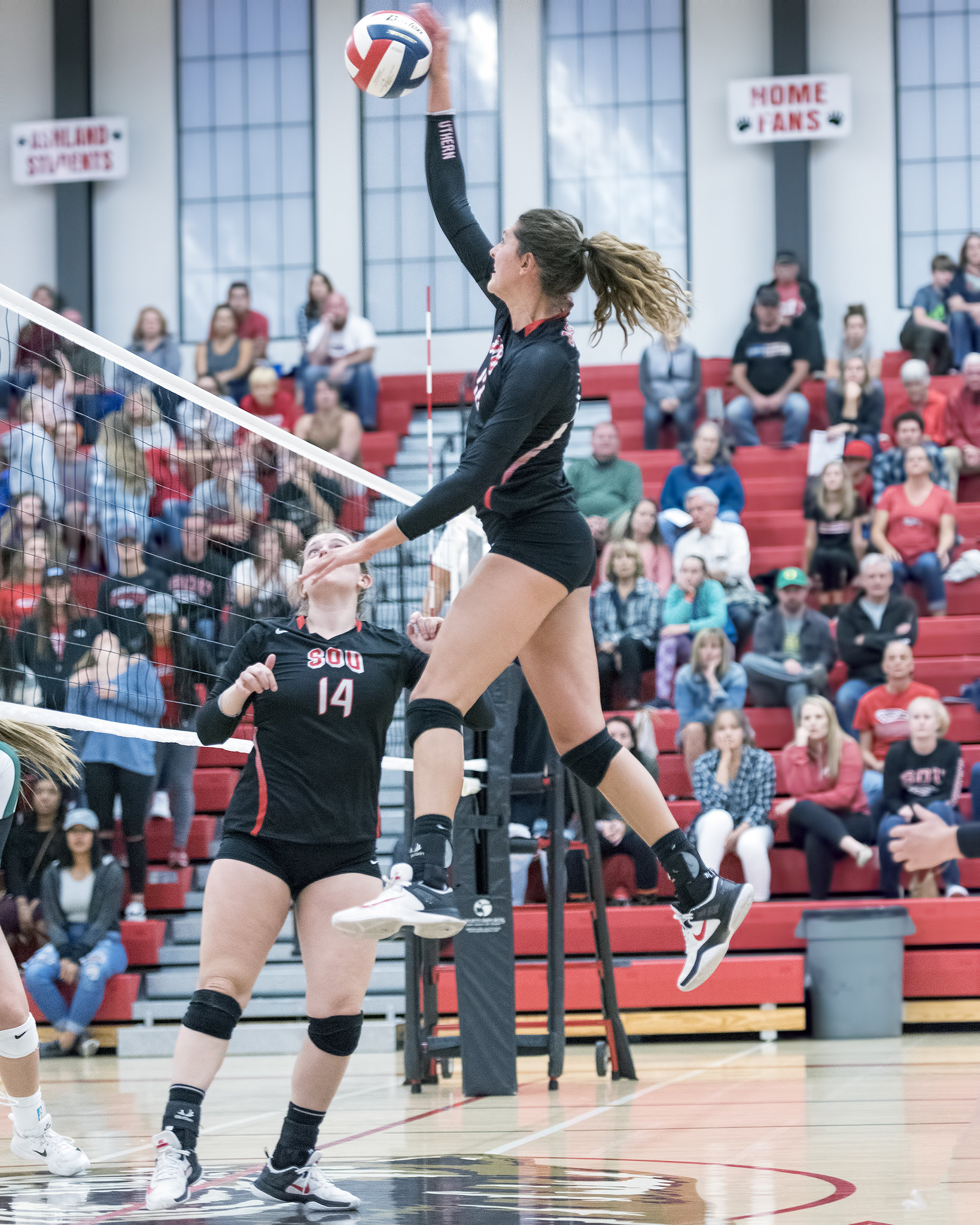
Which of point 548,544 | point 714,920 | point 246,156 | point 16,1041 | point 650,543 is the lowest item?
point 16,1041

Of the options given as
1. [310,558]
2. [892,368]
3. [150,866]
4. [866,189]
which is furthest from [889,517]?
[310,558]

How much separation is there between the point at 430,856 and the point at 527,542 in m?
0.83

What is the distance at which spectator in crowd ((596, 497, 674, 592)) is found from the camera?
457 inches

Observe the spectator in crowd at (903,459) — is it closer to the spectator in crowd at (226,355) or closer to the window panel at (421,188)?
the window panel at (421,188)

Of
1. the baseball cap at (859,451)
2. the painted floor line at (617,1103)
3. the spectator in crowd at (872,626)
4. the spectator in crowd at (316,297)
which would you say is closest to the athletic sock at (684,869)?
the painted floor line at (617,1103)

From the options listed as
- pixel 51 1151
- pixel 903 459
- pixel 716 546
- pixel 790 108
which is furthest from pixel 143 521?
pixel 790 108

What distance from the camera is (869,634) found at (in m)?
10.8

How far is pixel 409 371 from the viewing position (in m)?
15.8

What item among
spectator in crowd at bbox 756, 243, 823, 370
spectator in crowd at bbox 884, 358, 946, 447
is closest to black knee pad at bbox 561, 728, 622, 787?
spectator in crowd at bbox 884, 358, 946, 447

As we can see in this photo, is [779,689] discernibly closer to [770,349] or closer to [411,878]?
[770,349]

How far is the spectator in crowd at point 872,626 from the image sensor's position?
10773 millimetres

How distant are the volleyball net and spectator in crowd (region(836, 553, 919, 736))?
3109mm

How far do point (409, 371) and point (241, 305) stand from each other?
Answer: 176 centimetres

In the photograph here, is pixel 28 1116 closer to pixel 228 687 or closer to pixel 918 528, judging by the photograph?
pixel 228 687
